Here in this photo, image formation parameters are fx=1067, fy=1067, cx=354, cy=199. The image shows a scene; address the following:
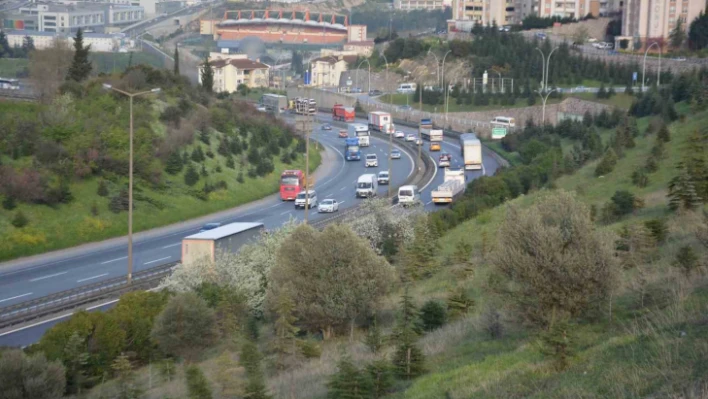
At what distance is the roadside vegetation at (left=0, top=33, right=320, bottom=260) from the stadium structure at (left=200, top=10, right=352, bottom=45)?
375 feet

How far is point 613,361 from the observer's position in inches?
463

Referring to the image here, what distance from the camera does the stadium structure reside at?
17525 centimetres

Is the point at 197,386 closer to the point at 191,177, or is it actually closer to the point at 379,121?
the point at 191,177

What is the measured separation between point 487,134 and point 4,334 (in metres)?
49.5

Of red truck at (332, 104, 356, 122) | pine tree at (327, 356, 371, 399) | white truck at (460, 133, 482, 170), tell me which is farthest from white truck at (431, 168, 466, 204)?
red truck at (332, 104, 356, 122)

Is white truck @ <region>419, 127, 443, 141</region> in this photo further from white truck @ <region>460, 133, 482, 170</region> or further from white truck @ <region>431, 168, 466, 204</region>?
white truck @ <region>431, 168, 466, 204</region>

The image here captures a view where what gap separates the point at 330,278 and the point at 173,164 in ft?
96.5

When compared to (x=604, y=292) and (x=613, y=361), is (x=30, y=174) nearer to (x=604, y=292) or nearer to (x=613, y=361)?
(x=604, y=292)

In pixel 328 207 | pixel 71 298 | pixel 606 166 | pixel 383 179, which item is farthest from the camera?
pixel 383 179

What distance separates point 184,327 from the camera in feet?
63.1

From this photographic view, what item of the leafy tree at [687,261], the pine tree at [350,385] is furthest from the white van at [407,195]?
the pine tree at [350,385]

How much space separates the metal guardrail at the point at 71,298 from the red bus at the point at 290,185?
776 inches

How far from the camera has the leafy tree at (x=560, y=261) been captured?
1466 centimetres

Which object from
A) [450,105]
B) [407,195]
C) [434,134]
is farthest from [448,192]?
[450,105]
